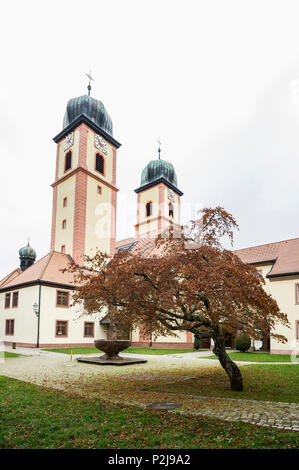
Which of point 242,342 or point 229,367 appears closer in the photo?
point 229,367

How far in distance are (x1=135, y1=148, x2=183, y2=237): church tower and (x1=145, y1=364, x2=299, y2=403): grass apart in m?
35.1

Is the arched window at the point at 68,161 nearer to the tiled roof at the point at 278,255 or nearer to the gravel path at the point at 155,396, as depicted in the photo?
the tiled roof at the point at 278,255

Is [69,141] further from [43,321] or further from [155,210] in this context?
[43,321]

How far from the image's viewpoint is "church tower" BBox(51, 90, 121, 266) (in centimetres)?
3312

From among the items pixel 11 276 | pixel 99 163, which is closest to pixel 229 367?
pixel 99 163

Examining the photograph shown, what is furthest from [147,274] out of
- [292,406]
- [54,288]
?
[54,288]

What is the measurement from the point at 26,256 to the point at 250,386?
38986 millimetres

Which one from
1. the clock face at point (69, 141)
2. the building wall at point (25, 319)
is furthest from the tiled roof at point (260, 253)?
the clock face at point (69, 141)

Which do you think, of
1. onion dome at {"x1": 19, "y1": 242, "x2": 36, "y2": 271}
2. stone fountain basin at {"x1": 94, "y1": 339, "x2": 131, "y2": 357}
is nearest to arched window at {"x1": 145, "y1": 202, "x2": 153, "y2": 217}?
onion dome at {"x1": 19, "y1": 242, "x2": 36, "y2": 271}

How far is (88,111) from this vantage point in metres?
36.0

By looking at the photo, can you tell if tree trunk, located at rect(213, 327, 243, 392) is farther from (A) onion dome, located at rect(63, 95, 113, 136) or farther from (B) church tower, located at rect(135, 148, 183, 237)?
(B) church tower, located at rect(135, 148, 183, 237)

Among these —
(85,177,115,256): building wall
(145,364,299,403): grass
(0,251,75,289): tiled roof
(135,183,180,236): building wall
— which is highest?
(135,183,180,236): building wall
